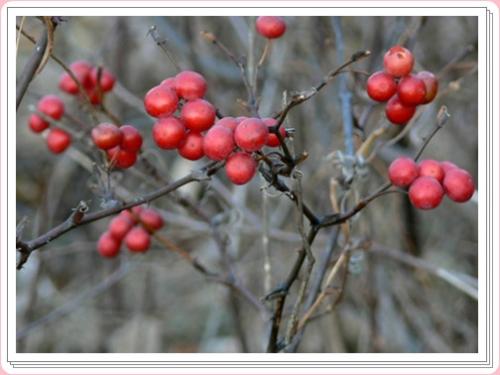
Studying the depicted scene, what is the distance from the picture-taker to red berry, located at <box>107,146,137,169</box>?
1135 millimetres

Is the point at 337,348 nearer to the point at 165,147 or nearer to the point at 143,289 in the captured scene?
the point at 143,289

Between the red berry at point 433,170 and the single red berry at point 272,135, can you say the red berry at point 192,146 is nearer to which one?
the single red berry at point 272,135

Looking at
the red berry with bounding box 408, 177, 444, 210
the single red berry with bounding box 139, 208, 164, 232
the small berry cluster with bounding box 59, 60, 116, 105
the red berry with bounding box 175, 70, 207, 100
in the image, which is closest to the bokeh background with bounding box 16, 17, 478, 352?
the single red berry with bounding box 139, 208, 164, 232

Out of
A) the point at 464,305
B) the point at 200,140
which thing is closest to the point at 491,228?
the point at 200,140

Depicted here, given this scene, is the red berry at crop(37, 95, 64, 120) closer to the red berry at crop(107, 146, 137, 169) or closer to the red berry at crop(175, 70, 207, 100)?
the red berry at crop(107, 146, 137, 169)

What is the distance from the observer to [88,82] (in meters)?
1.59

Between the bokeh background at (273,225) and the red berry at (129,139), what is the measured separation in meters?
0.64

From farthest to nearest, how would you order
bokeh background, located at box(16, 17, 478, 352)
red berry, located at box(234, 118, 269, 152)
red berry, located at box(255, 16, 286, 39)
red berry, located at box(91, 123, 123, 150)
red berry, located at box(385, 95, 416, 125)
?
bokeh background, located at box(16, 17, 478, 352) < red berry, located at box(255, 16, 286, 39) < red berry, located at box(385, 95, 416, 125) < red berry, located at box(91, 123, 123, 150) < red berry, located at box(234, 118, 269, 152)

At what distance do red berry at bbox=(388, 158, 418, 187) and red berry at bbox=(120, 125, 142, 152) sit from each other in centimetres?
38

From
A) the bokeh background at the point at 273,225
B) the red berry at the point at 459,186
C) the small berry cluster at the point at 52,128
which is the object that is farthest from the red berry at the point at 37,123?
the red berry at the point at 459,186

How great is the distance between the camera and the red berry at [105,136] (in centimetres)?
108

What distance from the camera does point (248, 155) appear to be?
96cm

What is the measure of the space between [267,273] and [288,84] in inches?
47.8

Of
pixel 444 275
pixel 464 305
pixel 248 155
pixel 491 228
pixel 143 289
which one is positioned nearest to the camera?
pixel 248 155
